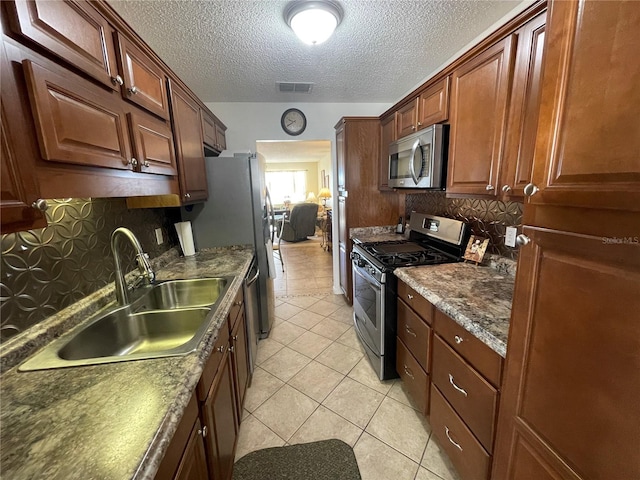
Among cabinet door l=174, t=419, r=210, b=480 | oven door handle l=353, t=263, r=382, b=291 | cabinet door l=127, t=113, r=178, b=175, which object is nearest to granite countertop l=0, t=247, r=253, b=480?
cabinet door l=174, t=419, r=210, b=480

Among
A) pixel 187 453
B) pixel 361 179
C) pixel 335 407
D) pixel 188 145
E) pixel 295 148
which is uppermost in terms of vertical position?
pixel 295 148

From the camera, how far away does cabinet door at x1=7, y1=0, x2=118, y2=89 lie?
69 centimetres

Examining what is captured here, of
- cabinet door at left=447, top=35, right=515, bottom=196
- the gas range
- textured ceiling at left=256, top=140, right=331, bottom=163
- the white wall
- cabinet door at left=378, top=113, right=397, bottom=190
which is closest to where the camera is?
cabinet door at left=447, top=35, right=515, bottom=196

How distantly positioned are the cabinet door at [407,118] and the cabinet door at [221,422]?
2.14 m

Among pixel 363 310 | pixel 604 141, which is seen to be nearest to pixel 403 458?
pixel 363 310

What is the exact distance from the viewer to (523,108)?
3.86ft

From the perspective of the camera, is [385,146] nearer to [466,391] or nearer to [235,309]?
[235,309]

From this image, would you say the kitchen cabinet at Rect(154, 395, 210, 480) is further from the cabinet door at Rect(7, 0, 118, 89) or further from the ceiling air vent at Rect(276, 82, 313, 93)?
the ceiling air vent at Rect(276, 82, 313, 93)

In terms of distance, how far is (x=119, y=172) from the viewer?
3.46ft

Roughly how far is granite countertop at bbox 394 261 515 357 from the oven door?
0.28 metres

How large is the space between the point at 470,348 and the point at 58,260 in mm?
1826

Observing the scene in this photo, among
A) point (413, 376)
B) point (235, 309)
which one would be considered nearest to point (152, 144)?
point (235, 309)

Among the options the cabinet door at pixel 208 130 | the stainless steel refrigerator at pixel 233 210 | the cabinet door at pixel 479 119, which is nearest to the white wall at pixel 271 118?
the cabinet door at pixel 208 130

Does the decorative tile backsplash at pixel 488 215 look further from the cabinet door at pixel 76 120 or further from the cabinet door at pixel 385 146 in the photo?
the cabinet door at pixel 76 120
